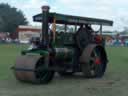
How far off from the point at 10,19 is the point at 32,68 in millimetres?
80347

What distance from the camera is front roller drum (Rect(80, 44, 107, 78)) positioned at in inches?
467

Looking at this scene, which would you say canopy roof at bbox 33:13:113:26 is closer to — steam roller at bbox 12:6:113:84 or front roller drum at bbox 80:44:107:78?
steam roller at bbox 12:6:113:84

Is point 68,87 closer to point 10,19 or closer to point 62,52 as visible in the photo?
point 62,52

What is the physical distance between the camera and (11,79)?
11492 millimetres

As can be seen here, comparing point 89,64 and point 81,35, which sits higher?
point 81,35

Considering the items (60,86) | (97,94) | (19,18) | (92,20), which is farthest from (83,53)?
(19,18)

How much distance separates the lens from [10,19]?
8938cm

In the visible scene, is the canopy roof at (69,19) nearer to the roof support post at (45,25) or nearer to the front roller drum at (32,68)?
the roof support post at (45,25)

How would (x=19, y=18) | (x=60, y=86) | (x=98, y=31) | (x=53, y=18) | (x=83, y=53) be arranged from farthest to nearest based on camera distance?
(x=19, y=18) < (x=98, y=31) < (x=83, y=53) < (x=53, y=18) < (x=60, y=86)

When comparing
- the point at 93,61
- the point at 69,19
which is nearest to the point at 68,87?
the point at 69,19

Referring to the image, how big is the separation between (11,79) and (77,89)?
2664 millimetres

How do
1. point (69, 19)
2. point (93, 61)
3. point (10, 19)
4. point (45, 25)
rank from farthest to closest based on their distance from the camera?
point (10, 19) < point (93, 61) < point (69, 19) < point (45, 25)

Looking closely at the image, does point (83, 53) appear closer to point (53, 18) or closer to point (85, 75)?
point (85, 75)

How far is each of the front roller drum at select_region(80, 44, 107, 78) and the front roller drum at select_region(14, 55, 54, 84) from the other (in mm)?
1612
